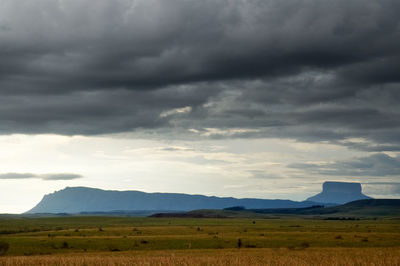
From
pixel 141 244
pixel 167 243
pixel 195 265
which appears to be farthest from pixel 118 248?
pixel 195 265

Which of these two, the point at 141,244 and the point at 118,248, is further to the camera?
the point at 141,244

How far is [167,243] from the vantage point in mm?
81438

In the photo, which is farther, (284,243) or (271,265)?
(284,243)

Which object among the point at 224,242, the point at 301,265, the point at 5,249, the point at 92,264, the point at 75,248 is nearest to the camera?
the point at 301,265

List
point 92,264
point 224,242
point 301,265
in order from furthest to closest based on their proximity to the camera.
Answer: point 224,242 → point 92,264 → point 301,265

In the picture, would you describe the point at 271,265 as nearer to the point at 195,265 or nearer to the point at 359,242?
the point at 195,265

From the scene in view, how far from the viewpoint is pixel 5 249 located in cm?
6969

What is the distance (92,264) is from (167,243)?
40158 millimetres

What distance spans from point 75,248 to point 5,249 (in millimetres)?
9928

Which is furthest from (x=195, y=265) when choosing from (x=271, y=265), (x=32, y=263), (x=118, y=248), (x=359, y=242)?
(x=359, y=242)

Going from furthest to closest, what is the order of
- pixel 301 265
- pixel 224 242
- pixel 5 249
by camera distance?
pixel 224 242 < pixel 5 249 < pixel 301 265

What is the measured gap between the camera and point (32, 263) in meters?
44.2

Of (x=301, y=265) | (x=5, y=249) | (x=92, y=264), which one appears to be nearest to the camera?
(x=301, y=265)

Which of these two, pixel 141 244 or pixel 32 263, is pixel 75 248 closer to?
pixel 141 244
